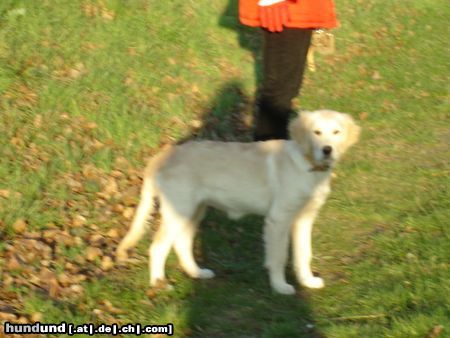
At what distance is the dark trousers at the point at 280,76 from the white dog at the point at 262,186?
56.3 inches

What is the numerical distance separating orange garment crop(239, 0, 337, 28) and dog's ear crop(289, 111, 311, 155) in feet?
4.86

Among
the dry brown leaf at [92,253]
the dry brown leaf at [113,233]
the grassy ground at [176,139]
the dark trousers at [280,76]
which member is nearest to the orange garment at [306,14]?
the dark trousers at [280,76]

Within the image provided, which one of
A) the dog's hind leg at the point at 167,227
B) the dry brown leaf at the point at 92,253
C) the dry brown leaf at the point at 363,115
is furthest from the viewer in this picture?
the dry brown leaf at the point at 363,115

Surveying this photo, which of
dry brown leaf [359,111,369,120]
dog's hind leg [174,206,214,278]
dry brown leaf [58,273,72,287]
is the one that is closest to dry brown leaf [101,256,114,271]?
dry brown leaf [58,273,72,287]

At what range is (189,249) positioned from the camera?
16.3ft

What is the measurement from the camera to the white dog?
459 centimetres

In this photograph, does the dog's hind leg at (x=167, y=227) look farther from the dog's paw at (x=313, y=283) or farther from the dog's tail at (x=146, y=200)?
the dog's paw at (x=313, y=283)

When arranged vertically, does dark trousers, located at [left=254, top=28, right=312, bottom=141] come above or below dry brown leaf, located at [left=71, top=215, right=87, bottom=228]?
above

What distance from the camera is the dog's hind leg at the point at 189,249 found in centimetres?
487

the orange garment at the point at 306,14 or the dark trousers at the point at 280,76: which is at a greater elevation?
the orange garment at the point at 306,14

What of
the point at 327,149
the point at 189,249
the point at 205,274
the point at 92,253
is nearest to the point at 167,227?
the point at 189,249

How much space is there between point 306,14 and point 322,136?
169 cm

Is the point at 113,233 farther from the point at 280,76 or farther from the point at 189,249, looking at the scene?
the point at 280,76

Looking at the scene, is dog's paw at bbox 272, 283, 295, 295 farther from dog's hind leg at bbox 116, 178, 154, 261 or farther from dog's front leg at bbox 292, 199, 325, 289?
dog's hind leg at bbox 116, 178, 154, 261
